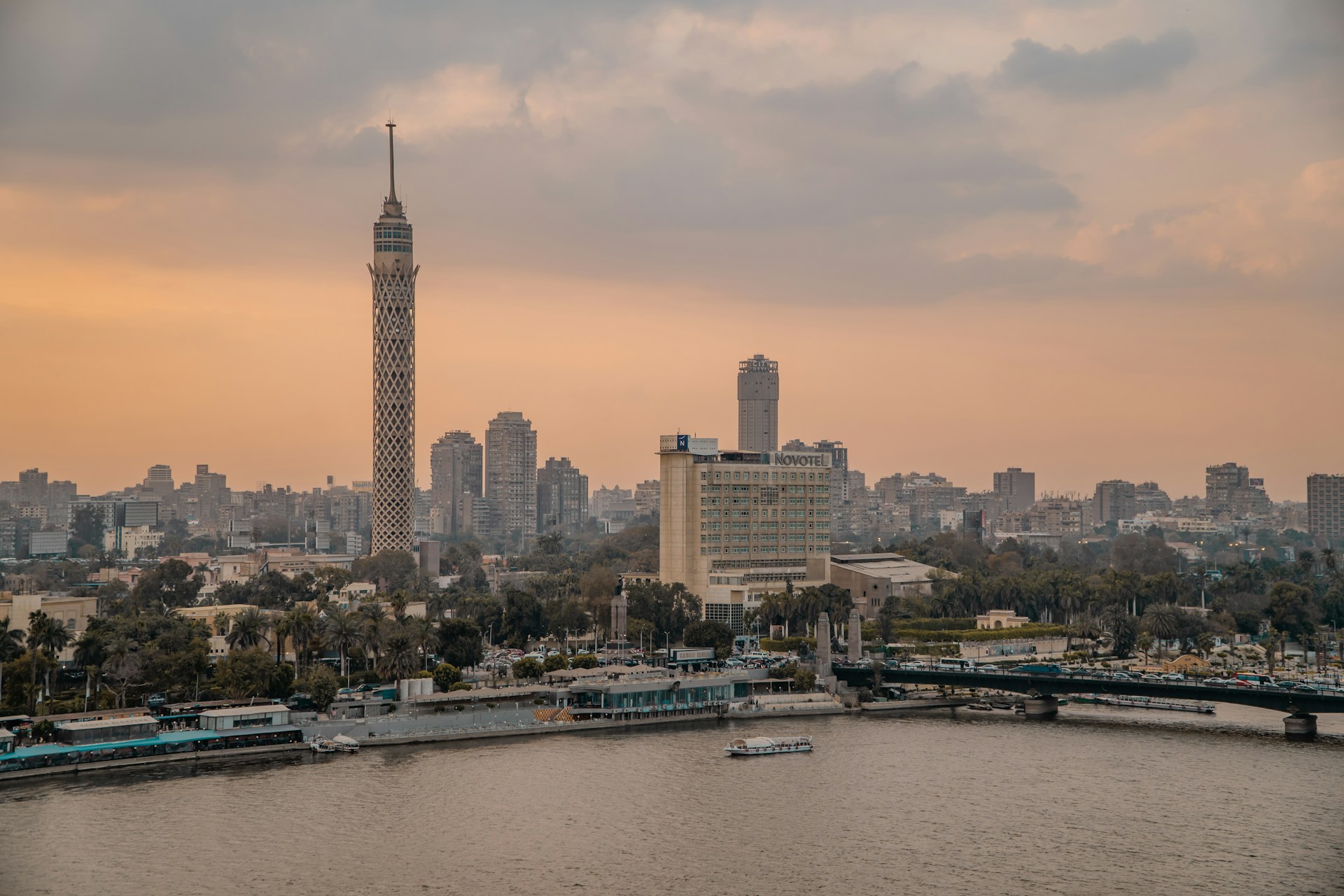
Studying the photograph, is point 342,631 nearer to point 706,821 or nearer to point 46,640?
point 46,640

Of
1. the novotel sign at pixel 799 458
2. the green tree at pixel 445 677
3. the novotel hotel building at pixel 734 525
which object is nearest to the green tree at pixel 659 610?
the novotel hotel building at pixel 734 525

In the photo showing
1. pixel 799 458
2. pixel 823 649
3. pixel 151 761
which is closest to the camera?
pixel 151 761

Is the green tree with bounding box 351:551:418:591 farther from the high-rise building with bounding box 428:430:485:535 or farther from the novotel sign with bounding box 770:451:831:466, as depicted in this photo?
the high-rise building with bounding box 428:430:485:535

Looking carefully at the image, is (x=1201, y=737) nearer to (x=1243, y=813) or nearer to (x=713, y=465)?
(x=1243, y=813)

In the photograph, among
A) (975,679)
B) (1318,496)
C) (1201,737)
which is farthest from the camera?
(1318,496)

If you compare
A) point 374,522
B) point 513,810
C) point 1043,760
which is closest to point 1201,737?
point 1043,760

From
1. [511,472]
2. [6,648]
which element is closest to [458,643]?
[6,648]
